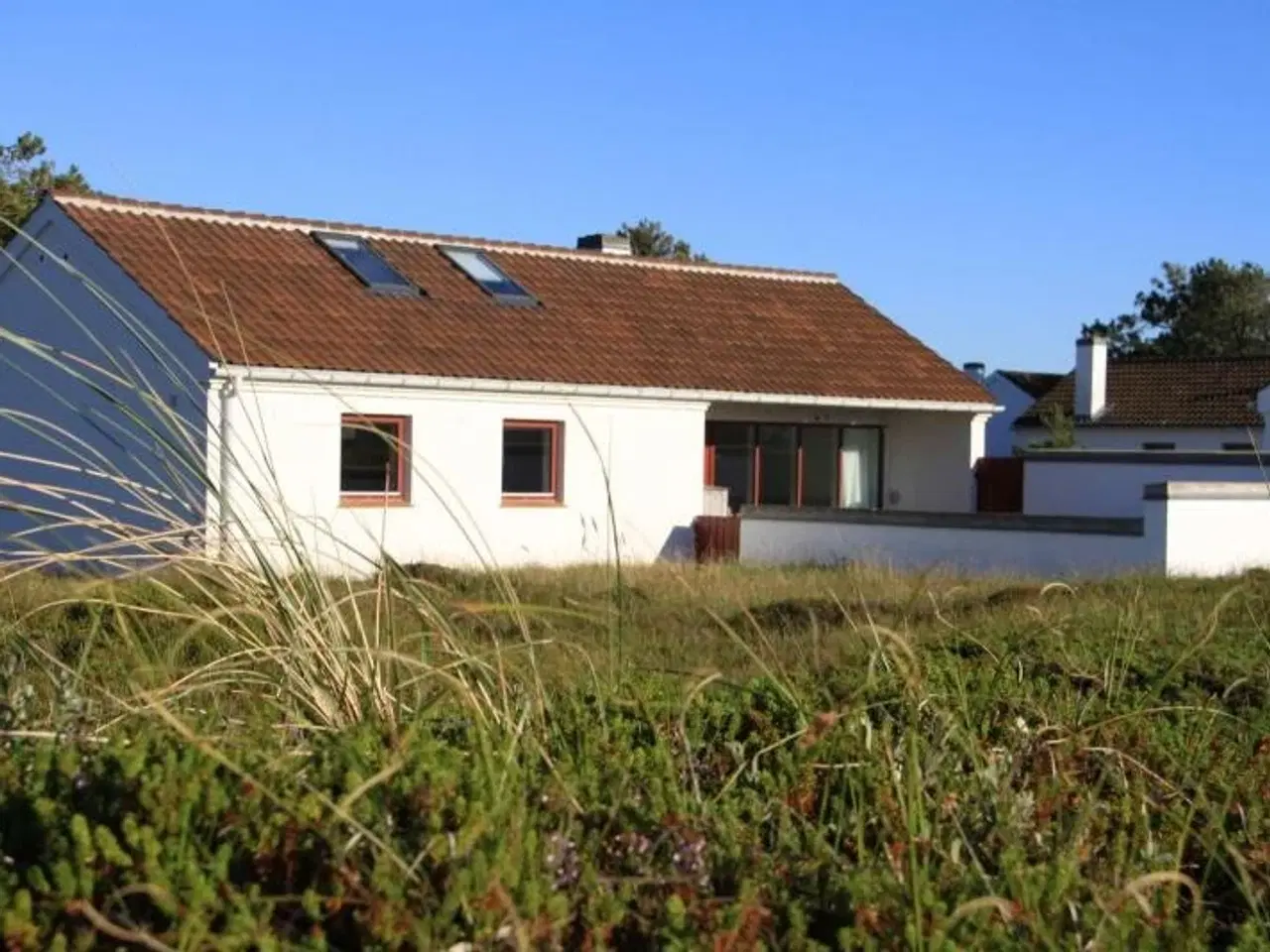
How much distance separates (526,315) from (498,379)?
2.68 metres

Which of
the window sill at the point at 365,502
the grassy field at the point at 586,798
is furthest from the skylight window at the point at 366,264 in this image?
the grassy field at the point at 586,798

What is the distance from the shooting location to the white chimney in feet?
158

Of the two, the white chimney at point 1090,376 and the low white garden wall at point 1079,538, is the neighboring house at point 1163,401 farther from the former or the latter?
the low white garden wall at point 1079,538

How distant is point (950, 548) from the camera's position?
69.5 ft

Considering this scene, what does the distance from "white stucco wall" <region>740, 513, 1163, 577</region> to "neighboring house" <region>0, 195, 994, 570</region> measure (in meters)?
1.57

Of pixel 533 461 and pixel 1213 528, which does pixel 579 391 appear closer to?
pixel 533 461

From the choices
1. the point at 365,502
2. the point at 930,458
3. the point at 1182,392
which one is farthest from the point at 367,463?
the point at 1182,392

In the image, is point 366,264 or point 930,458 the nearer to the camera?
point 366,264

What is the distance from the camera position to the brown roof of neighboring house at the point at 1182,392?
1843 inches

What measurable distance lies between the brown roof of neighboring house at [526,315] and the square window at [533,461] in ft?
2.38

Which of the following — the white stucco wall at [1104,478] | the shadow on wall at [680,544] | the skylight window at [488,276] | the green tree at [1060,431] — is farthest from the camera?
the green tree at [1060,431]

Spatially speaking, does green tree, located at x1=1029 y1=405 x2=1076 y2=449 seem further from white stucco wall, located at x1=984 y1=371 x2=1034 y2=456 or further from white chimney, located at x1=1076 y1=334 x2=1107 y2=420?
white stucco wall, located at x1=984 y1=371 x2=1034 y2=456

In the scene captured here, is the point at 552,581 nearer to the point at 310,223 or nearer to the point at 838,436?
the point at 310,223

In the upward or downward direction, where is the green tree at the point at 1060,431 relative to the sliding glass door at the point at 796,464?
upward
